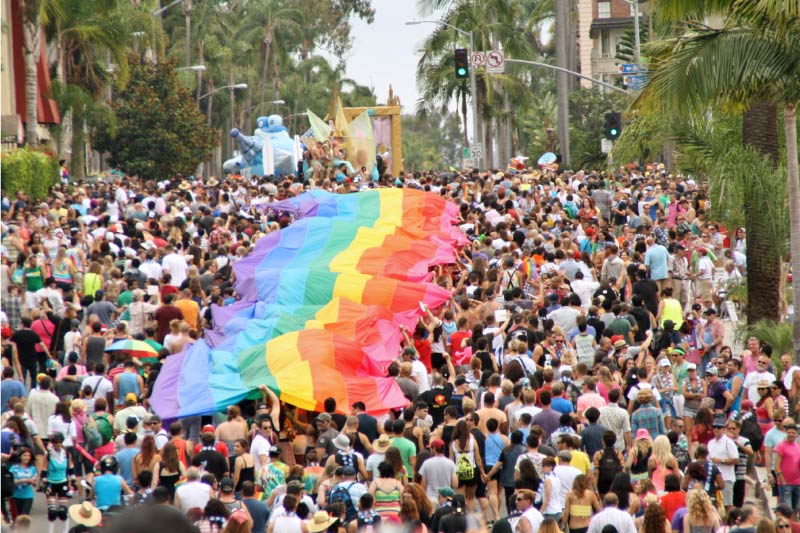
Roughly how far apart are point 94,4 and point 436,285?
2806 cm

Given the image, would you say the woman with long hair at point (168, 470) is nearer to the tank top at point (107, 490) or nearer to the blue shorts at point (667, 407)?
the tank top at point (107, 490)

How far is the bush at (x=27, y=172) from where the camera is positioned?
33844 millimetres

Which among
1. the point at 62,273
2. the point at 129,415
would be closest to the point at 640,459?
the point at 129,415

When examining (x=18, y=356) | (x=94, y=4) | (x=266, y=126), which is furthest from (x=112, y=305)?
(x=266, y=126)

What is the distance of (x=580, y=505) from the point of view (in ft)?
35.1

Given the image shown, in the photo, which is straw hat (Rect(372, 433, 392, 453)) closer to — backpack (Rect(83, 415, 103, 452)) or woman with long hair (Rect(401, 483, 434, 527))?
woman with long hair (Rect(401, 483, 434, 527))

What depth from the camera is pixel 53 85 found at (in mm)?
45219

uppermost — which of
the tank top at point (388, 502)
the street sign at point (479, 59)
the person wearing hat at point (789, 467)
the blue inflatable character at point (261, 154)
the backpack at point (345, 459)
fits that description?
the street sign at point (479, 59)

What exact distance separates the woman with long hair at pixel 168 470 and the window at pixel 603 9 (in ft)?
266

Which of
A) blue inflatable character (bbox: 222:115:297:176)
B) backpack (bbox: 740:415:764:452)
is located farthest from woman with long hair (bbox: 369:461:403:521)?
blue inflatable character (bbox: 222:115:297:176)

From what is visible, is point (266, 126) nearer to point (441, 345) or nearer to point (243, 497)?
point (441, 345)

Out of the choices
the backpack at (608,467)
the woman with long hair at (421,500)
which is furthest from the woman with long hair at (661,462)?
the woman with long hair at (421,500)

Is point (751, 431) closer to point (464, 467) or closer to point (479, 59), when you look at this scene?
point (464, 467)

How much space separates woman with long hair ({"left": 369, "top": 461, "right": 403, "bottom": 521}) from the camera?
1076cm
